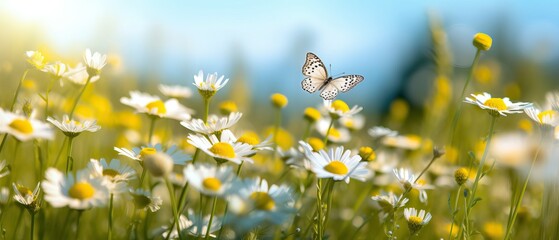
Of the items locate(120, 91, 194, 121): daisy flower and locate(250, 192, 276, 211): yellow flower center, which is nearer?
locate(250, 192, 276, 211): yellow flower center

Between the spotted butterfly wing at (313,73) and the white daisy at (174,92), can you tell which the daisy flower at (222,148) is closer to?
the spotted butterfly wing at (313,73)

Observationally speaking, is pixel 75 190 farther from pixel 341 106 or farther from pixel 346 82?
pixel 346 82

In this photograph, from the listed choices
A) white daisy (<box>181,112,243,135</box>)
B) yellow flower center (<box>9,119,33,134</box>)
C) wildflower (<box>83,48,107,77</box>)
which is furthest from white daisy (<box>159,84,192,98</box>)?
yellow flower center (<box>9,119,33,134</box>)

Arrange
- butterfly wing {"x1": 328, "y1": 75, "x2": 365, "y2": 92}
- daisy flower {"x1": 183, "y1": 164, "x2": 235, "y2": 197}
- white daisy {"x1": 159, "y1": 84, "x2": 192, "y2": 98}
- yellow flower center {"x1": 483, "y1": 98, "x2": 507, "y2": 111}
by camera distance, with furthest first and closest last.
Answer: white daisy {"x1": 159, "y1": 84, "x2": 192, "y2": 98}, butterfly wing {"x1": 328, "y1": 75, "x2": 365, "y2": 92}, yellow flower center {"x1": 483, "y1": 98, "x2": 507, "y2": 111}, daisy flower {"x1": 183, "y1": 164, "x2": 235, "y2": 197}

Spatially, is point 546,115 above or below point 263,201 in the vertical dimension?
above

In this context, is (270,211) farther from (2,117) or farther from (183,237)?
(2,117)

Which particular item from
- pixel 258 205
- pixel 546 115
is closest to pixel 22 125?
pixel 258 205

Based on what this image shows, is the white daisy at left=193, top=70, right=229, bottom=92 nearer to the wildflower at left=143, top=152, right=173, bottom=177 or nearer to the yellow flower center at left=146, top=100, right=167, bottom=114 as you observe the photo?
the yellow flower center at left=146, top=100, right=167, bottom=114

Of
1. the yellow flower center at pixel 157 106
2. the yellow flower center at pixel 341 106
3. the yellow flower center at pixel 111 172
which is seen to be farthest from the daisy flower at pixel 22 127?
the yellow flower center at pixel 341 106
